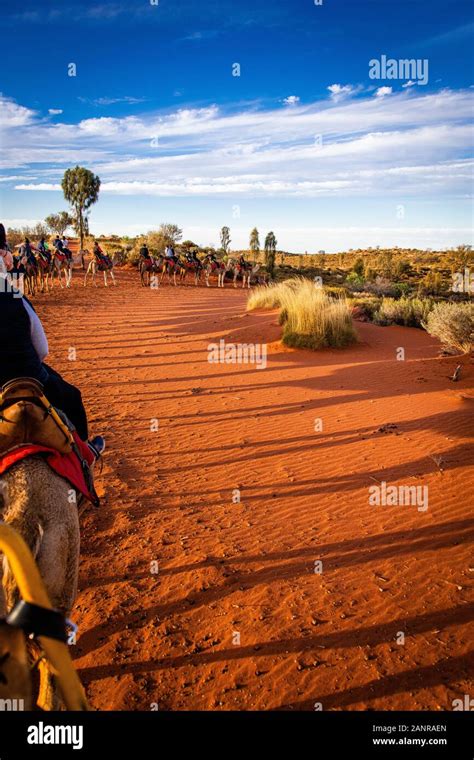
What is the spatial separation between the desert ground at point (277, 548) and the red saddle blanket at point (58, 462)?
4.54ft

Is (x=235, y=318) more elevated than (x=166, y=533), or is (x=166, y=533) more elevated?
(x=235, y=318)

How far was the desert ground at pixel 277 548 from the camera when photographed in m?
3.33

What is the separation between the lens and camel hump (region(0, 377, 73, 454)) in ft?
8.96

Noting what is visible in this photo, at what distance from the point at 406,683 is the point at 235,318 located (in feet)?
48.1

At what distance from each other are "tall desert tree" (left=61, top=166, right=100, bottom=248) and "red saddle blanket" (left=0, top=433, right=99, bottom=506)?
1875 inches

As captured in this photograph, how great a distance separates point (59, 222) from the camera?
61.2 m

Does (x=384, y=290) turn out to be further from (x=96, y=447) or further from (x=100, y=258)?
(x=96, y=447)

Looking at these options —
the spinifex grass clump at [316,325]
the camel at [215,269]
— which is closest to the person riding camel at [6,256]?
the spinifex grass clump at [316,325]

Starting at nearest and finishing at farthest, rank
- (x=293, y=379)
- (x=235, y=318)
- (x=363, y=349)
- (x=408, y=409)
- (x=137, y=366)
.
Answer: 1. (x=408, y=409)
2. (x=293, y=379)
3. (x=137, y=366)
4. (x=363, y=349)
5. (x=235, y=318)

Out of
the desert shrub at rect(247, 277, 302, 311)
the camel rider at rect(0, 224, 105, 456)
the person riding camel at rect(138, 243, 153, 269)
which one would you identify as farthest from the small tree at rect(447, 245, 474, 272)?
the camel rider at rect(0, 224, 105, 456)
